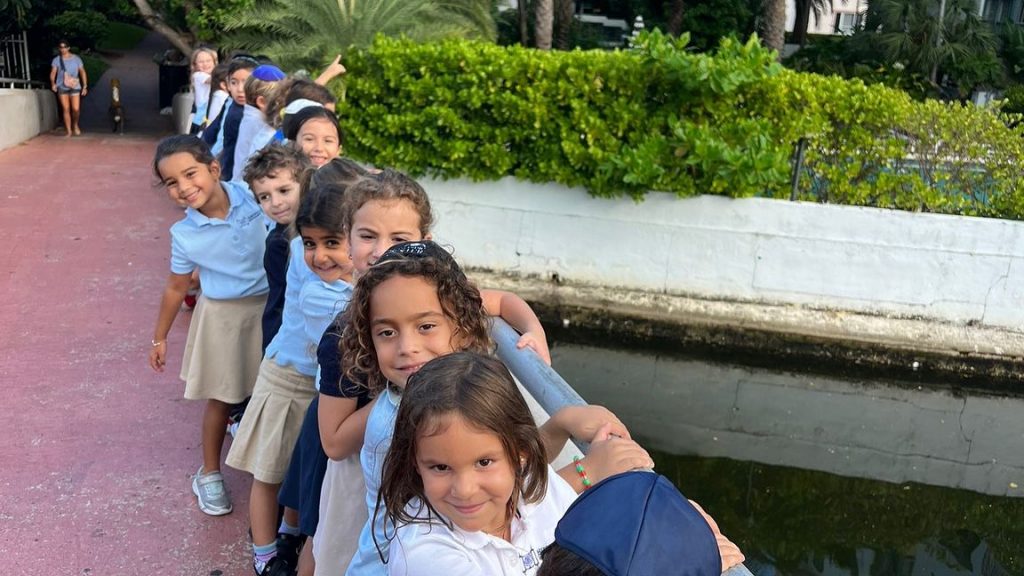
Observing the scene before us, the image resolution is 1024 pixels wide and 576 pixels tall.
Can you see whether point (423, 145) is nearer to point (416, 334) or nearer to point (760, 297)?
point (760, 297)

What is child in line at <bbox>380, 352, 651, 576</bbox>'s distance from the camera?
65.2 inches

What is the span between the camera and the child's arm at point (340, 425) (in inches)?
87.4

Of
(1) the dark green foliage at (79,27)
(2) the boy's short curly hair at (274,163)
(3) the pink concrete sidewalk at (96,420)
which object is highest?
(1) the dark green foliage at (79,27)

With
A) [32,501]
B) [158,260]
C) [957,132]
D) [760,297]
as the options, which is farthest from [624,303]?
[32,501]

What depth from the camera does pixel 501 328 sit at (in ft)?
8.53

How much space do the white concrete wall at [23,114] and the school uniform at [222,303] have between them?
35.0 feet

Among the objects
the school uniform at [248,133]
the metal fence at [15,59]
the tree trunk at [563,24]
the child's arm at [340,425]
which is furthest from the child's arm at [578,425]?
the tree trunk at [563,24]

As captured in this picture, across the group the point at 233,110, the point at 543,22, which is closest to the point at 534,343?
the point at 233,110

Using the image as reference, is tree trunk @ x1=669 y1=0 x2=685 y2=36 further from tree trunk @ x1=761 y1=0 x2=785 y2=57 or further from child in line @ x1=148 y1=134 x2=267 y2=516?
child in line @ x1=148 y1=134 x2=267 y2=516

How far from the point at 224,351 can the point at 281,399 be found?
744 millimetres

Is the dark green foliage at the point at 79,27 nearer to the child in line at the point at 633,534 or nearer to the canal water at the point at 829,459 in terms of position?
the canal water at the point at 829,459

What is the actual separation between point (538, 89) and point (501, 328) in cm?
564

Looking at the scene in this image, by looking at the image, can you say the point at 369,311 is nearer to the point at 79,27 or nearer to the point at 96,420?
the point at 96,420

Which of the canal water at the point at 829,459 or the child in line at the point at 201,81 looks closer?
the canal water at the point at 829,459
